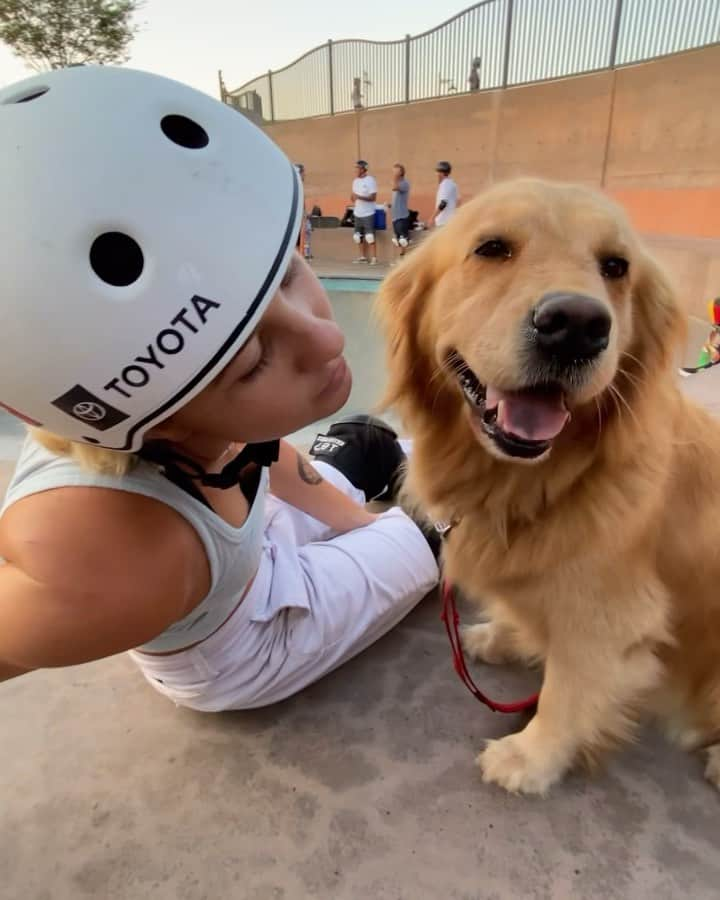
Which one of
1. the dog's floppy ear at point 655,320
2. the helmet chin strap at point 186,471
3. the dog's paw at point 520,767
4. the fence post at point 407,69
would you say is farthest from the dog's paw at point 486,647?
the fence post at point 407,69

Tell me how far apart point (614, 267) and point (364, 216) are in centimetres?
1484

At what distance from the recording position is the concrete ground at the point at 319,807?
139cm

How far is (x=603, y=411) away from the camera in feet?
4.95

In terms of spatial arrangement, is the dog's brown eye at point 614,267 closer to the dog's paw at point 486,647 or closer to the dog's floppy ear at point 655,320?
the dog's floppy ear at point 655,320

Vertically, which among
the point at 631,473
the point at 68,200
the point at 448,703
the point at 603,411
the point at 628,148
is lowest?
the point at 628,148

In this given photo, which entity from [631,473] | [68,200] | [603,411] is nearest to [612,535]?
[631,473]

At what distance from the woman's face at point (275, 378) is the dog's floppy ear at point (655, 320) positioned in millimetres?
839

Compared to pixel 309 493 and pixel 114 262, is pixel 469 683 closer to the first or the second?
pixel 309 493

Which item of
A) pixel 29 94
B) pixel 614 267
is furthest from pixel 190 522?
pixel 614 267

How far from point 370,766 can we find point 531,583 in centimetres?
65

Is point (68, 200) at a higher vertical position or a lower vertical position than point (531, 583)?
higher

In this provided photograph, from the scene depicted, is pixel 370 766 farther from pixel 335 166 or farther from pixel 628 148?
pixel 335 166

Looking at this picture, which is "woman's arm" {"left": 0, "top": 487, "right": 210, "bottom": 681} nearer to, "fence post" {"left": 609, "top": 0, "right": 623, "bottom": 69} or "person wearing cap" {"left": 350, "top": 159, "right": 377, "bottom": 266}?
"person wearing cap" {"left": 350, "top": 159, "right": 377, "bottom": 266}

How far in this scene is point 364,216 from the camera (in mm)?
15344
